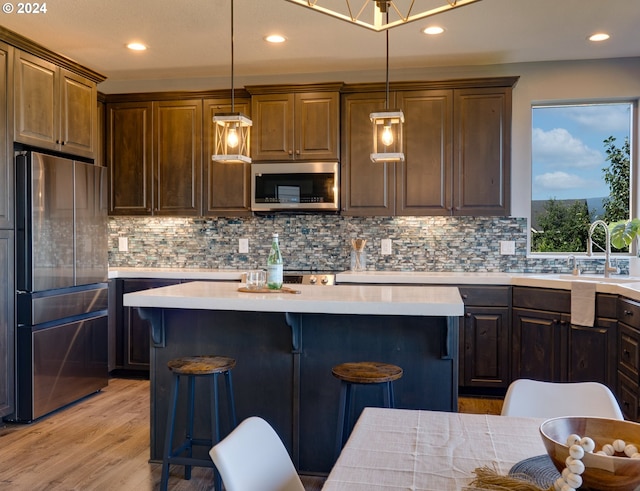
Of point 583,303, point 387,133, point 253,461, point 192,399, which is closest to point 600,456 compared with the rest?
point 253,461

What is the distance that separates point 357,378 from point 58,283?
8.00ft

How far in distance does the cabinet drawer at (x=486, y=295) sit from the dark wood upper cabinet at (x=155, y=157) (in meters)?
2.42

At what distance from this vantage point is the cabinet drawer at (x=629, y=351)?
3242 millimetres

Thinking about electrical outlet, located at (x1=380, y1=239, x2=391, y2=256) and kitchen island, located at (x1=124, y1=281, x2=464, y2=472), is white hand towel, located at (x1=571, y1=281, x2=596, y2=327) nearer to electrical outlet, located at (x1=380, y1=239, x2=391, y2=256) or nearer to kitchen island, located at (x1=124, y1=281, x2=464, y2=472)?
kitchen island, located at (x1=124, y1=281, x2=464, y2=472)

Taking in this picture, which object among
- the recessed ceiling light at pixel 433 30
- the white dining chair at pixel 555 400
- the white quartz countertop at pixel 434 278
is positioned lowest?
the white dining chair at pixel 555 400

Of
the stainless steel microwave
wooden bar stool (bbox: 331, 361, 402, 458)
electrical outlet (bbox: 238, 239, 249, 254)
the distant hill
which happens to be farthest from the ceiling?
wooden bar stool (bbox: 331, 361, 402, 458)

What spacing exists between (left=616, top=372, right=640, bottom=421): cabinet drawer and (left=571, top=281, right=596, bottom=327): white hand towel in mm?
393

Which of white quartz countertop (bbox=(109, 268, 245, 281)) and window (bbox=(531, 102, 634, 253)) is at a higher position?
window (bbox=(531, 102, 634, 253))

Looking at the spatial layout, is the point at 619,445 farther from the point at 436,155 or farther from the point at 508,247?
the point at 508,247

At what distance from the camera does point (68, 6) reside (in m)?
3.65

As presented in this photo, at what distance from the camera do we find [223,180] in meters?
4.96

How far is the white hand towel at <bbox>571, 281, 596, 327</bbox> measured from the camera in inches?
145

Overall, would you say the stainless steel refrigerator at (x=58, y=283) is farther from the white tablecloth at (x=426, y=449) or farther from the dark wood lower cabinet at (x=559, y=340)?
the dark wood lower cabinet at (x=559, y=340)

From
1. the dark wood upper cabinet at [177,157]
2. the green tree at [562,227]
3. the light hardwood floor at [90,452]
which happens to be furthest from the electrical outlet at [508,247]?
the dark wood upper cabinet at [177,157]
